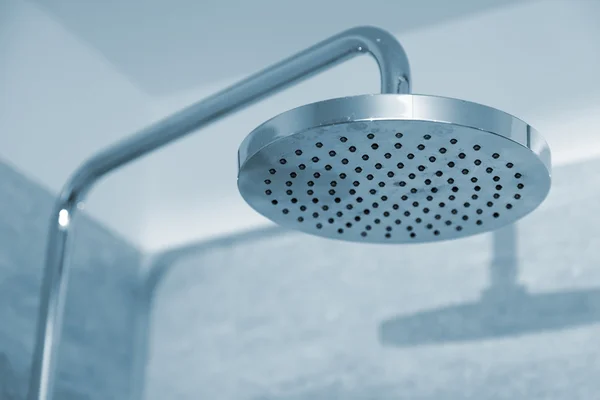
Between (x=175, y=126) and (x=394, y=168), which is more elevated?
(x=175, y=126)

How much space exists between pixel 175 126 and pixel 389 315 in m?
0.40

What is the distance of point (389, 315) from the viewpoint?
3.38ft

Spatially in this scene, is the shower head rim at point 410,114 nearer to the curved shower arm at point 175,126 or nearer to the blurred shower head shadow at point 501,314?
the curved shower arm at point 175,126

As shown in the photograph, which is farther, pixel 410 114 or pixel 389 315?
pixel 389 315

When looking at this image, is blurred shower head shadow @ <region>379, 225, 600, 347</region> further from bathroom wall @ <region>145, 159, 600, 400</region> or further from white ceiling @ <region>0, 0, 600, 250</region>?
white ceiling @ <region>0, 0, 600, 250</region>

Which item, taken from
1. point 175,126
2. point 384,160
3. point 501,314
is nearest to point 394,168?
point 384,160

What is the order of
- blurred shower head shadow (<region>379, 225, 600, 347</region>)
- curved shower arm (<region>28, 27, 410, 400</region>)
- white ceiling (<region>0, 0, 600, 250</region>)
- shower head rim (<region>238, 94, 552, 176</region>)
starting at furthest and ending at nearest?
white ceiling (<region>0, 0, 600, 250</region>)
blurred shower head shadow (<region>379, 225, 600, 347</region>)
curved shower arm (<region>28, 27, 410, 400</region>)
shower head rim (<region>238, 94, 552, 176</region>)

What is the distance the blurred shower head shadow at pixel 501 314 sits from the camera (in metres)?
0.94

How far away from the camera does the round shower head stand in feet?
1.73

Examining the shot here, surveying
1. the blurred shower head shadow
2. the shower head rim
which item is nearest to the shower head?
the shower head rim

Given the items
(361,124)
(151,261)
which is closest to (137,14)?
(151,261)

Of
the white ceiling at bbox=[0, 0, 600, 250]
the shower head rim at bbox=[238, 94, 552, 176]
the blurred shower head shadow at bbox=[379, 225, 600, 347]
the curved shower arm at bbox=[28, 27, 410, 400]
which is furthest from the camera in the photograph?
the white ceiling at bbox=[0, 0, 600, 250]

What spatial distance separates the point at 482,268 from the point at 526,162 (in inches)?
18.1

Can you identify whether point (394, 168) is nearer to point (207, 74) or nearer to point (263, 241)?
point (263, 241)
